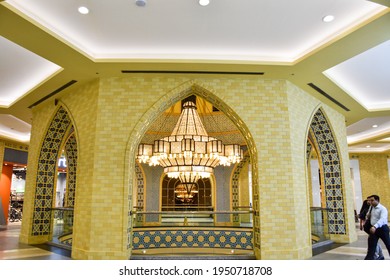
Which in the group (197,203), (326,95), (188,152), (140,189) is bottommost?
(197,203)

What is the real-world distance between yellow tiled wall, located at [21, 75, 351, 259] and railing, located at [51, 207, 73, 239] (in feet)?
8.10

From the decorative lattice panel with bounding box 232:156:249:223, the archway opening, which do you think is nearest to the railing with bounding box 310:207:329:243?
the archway opening

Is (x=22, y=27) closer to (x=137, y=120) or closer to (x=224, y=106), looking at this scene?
(x=137, y=120)

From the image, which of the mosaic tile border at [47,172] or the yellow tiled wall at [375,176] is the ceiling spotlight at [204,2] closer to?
the mosaic tile border at [47,172]

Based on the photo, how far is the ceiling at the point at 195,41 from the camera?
4465mm

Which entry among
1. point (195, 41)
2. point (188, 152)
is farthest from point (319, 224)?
point (195, 41)

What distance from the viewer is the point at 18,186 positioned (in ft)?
61.1

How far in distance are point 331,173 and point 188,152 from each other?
426cm

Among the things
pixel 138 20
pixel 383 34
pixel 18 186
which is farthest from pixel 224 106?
pixel 18 186

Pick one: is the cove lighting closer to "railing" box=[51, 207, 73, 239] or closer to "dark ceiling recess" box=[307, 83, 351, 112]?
"dark ceiling recess" box=[307, 83, 351, 112]

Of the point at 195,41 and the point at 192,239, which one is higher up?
the point at 195,41

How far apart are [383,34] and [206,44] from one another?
2858mm

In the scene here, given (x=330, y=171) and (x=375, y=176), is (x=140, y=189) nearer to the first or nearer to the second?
(x=330, y=171)

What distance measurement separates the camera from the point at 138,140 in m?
6.39
